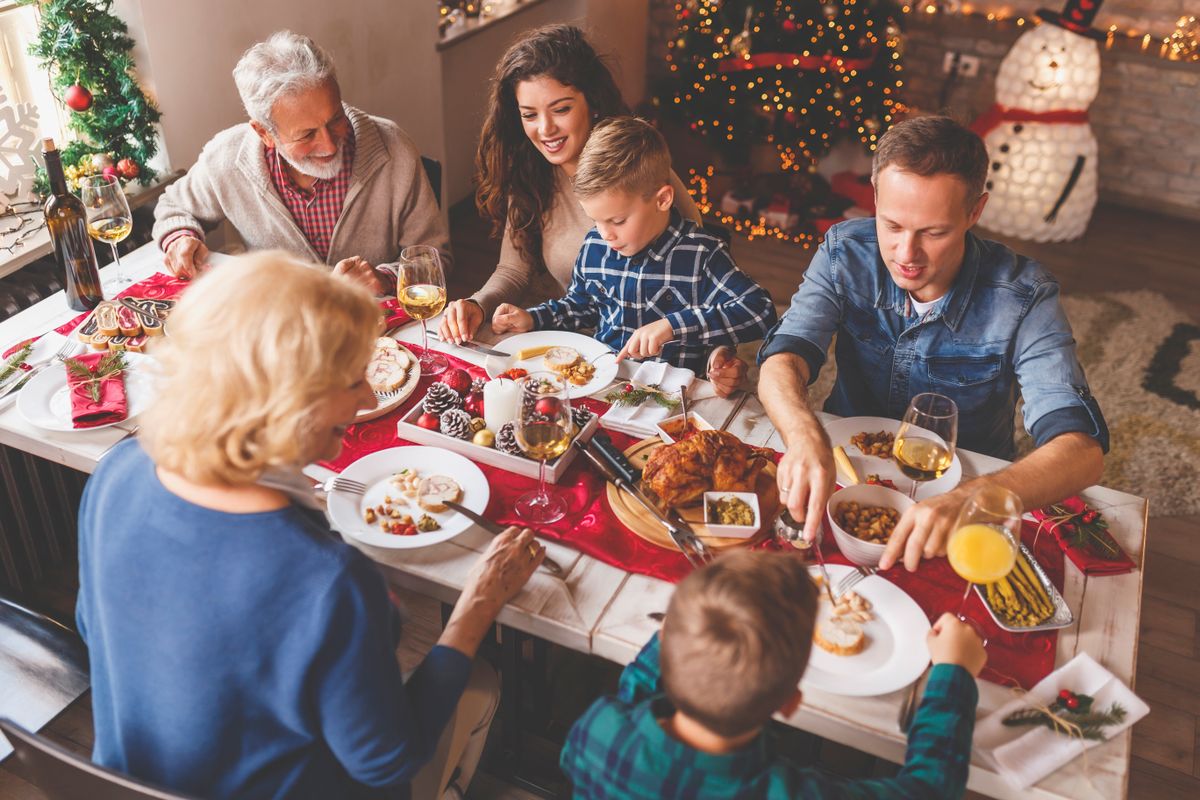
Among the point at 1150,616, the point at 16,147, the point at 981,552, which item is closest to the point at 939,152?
the point at 981,552

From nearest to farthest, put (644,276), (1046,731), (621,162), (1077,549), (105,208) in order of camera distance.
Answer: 1. (1046,731)
2. (1077,549)
3. (621,162)
4. (105,208)
5. (644,276)

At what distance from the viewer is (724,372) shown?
6.47 ft

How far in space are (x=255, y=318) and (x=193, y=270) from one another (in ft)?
4.74

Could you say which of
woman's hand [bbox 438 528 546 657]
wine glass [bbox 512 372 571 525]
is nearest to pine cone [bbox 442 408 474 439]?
wine glass [bbox 512 372 571 525]

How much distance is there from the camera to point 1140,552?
1.62m

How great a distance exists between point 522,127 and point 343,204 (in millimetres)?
542

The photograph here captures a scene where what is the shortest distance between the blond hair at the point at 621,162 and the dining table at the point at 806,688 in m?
0.66

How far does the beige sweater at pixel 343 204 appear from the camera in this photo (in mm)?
2539

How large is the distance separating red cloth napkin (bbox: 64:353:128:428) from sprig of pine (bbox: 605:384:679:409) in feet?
3.23

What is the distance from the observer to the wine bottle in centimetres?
214

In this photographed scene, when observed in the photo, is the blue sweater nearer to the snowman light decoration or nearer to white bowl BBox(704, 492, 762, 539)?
white bowl BBox(704, 492, 762, 539)

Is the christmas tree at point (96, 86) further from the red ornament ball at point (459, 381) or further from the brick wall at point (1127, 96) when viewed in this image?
the brick wall at point (1127, 96)

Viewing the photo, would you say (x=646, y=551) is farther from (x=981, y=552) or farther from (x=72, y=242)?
(x=72, y=242)

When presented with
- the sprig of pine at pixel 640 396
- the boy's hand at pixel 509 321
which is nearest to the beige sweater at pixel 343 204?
the boy's hand at pixel 509 321
